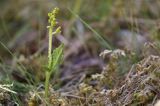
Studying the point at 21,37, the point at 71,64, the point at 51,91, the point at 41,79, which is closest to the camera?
the point at 51,91

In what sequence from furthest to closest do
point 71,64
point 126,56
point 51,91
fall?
1. point 71,64
2. point 126,56
3. point 51,91

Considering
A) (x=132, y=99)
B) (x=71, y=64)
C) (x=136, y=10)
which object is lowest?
(x=132, y=99)

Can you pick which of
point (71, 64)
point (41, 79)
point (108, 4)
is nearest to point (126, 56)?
point (41, 79)

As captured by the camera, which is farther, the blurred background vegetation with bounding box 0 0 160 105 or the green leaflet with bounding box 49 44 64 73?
the blurred background vegetation with bounding box 0 0 160 105

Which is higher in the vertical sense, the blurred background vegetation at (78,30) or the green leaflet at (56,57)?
the blurred background vegetation at (78,30)

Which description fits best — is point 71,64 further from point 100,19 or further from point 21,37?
point 21,37

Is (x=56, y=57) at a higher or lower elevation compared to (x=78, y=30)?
lower

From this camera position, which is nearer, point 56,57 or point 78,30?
point 56,57

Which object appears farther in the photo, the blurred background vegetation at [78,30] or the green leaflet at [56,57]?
the blurred background vegetation at [78,30]

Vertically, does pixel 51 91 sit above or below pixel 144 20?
below

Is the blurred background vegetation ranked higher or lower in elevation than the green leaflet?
higher

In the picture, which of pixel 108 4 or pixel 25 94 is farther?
pixel 108 4
